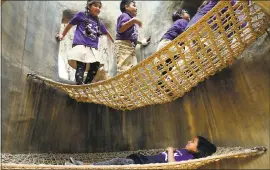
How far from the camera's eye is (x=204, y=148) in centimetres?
171

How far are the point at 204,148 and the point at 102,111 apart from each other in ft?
2.68

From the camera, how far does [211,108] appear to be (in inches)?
72.4

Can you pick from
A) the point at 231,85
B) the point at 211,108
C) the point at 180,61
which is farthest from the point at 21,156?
the point at 231,85

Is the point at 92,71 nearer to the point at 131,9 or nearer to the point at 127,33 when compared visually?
the point at 127,33

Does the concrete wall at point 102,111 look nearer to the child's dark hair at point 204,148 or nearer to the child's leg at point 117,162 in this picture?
the child's dark hair at point 204,148

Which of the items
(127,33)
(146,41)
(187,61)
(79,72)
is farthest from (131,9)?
(187,61)

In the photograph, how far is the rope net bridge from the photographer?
4.41 ft

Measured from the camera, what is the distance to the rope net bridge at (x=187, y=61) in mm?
1343

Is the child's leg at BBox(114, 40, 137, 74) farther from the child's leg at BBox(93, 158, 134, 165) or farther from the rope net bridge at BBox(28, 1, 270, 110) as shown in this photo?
the child's leg at BBox(93, 158, 134, 165)

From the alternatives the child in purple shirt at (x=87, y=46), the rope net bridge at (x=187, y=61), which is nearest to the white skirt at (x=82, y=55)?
the child in purple shirt at (x=87, y=46)

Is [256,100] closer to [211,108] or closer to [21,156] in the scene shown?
[211,108]

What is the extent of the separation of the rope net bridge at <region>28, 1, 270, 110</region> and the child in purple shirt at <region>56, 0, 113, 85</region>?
0.54 ft

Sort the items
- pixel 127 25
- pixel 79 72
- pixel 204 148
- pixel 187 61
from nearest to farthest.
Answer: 1. pixel 187 61
2. pixel 204 148
3. pixel 79 72
4. pixel 127 25

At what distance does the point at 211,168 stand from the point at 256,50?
75cm
